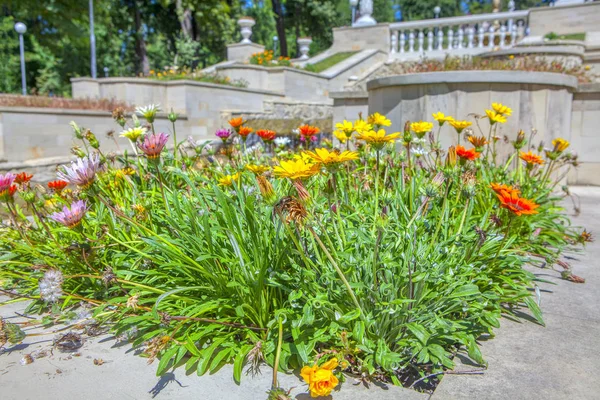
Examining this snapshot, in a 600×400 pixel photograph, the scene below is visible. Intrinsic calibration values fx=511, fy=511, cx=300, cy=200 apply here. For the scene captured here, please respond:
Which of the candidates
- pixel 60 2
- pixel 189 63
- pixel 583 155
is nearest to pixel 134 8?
pixel 60 2

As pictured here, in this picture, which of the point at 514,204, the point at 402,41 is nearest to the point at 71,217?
the point at 514,204

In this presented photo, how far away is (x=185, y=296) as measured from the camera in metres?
2.48

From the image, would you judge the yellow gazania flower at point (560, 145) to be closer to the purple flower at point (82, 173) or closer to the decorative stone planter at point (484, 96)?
the decorative stone planter at point (484, 96)

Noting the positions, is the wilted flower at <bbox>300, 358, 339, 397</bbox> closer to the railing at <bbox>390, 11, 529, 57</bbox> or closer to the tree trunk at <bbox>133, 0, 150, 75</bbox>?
the railing at <bbox>390, 11, 529, 57</bbox>

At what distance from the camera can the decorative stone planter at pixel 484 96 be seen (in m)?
5.70

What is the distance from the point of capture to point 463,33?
20.2 metres

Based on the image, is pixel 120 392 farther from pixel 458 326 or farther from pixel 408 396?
pixel 458 326

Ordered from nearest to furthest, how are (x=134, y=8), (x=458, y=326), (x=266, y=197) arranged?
(x=266, y=197), (x=458, y=326), (x=134, y=8)

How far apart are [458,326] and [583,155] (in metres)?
5.79

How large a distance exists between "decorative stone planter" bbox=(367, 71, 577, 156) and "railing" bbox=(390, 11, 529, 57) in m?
14.2

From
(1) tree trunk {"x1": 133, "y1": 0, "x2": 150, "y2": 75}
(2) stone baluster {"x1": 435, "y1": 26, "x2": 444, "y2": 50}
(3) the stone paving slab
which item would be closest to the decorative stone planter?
(3) the stone paving slab

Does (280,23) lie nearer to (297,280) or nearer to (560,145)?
(560,145)

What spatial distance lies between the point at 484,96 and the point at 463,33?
1604 centimetres

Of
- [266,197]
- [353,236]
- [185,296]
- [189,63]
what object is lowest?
[185,296]
